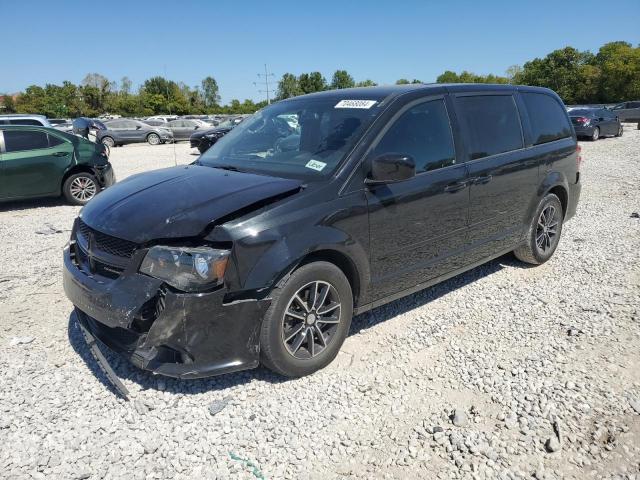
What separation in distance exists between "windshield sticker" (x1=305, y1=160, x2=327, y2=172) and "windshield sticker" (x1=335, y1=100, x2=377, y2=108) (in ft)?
2.14

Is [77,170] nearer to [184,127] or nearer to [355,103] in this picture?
[355,103]

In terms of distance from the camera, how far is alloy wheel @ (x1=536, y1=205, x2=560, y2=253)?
527 centimetres

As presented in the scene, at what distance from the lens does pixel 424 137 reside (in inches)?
150

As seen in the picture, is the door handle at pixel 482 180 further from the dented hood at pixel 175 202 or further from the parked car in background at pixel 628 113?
the parked car in background at pixel 628 113

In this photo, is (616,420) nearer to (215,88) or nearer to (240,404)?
(240,404)

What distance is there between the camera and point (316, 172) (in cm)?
336

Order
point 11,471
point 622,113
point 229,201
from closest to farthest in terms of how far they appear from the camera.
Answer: point 11,471 → point 229,201 → point 622,113

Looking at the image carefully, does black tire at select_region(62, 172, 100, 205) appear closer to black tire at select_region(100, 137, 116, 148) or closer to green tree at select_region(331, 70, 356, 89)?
black tire at select_region(100, 137, 116, 148)

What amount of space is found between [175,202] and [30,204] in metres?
8.15

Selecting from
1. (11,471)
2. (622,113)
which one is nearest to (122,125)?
(11,471)

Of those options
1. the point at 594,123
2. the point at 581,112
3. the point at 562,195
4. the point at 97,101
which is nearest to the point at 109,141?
the point at 581,112

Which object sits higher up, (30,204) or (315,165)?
(315,165)

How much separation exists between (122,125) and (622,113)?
115ft

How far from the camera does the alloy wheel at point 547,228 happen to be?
5273mm
